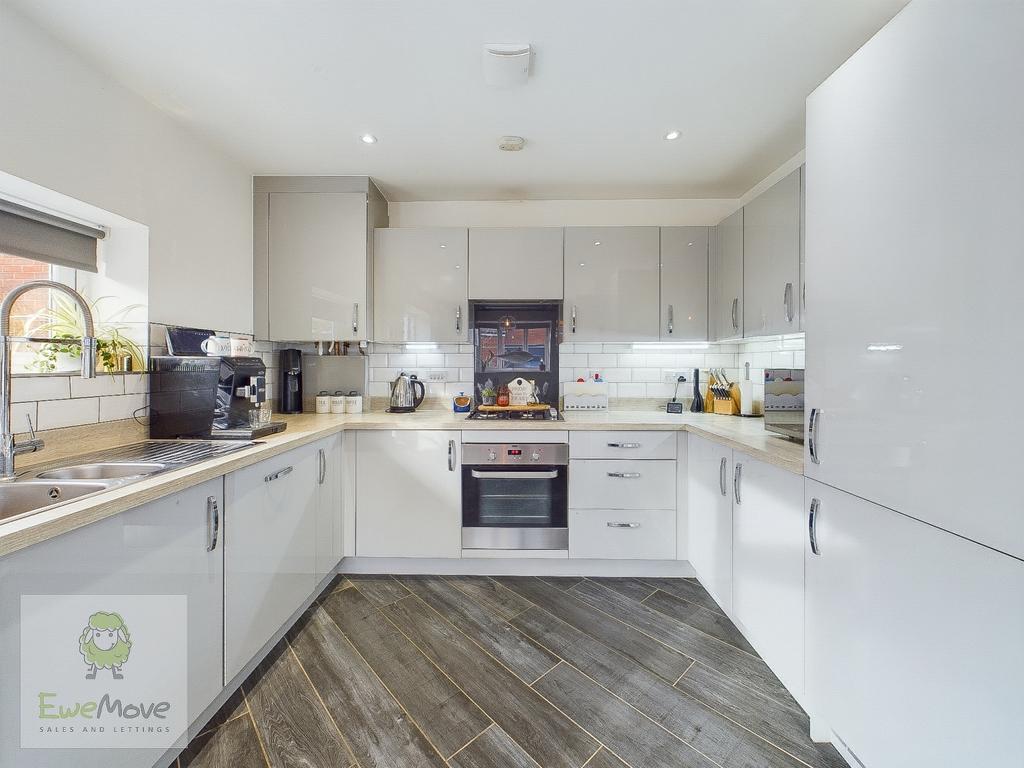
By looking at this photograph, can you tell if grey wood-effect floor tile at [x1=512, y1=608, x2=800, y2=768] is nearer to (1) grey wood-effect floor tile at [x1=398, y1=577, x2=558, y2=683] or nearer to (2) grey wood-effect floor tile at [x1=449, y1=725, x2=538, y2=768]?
(1) grey wood-effect floor tile at [x1=398, y1=577, x2=558, y2=683]

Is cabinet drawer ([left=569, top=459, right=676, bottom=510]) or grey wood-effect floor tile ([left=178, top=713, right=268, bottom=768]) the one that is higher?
cabinet drawer ([left=569, top=459, right=676, bottom=510])

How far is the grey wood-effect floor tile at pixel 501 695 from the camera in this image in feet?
4.68

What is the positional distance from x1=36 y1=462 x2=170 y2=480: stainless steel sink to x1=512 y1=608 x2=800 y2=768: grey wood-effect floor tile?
1635 mm

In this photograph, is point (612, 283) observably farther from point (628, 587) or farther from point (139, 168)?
point (139, 168)

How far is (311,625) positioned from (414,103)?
245cm

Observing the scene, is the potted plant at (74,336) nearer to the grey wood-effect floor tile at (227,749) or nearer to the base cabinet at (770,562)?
the grey wood-effect floor tile at (227,749)

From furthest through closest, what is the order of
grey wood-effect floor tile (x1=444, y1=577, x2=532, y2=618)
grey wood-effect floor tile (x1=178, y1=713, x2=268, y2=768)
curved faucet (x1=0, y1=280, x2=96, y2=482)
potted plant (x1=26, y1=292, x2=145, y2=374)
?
grey wood-effect floor tile (x1=444, y1=577, x2=532, y2=618)
potted plant (x1=26, y1=292, x2=145, y2=374)
grey wood-effect floor tile (x1=178, y1=713, x2=268, y2=768)
curved faucet (x1=0, y1=280, x2=96, y2=482)

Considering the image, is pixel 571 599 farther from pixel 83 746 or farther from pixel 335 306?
pixel 335 306

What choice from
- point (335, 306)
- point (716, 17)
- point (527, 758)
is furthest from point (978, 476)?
point (335, 306)

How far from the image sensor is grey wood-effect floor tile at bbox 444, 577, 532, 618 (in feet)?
7.32

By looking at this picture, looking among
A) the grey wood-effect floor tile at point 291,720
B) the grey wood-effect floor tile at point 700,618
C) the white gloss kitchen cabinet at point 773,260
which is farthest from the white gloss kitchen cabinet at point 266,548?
the white gloss kitchen cabinet at point 773,260

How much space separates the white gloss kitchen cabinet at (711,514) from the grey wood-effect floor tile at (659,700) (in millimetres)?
572

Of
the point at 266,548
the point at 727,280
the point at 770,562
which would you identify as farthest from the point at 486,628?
the point at 727,280

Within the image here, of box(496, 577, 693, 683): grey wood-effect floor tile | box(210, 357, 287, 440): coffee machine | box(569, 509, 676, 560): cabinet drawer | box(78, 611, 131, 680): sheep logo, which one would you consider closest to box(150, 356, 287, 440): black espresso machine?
box(210, 357, 287, 440): coffee machine
